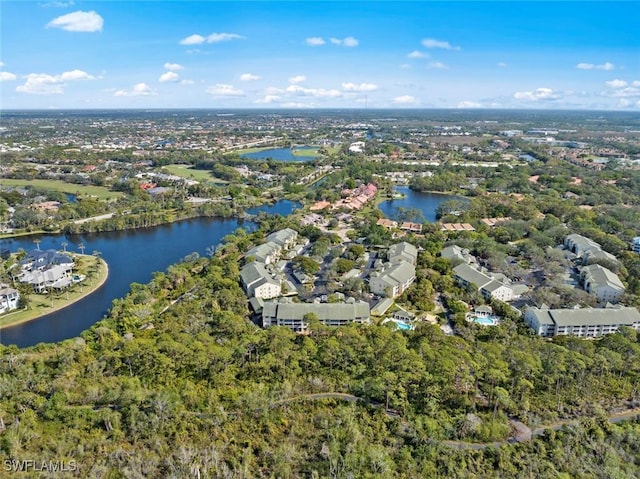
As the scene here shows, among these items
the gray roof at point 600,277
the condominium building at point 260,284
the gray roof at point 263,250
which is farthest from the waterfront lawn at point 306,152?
the gray roof at point 600,277

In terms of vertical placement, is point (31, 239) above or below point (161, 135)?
below

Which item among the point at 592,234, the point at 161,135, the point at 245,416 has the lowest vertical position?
the point at 245,416

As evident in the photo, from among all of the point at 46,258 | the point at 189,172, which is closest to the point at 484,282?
the point at 46,258

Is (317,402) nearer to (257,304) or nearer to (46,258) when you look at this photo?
(257,304)

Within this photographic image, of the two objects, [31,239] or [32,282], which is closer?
[32,282]

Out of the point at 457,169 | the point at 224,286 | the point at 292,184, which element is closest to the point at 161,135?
the point at 292,184

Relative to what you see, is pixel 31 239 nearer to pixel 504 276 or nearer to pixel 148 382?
pixel 148 382
